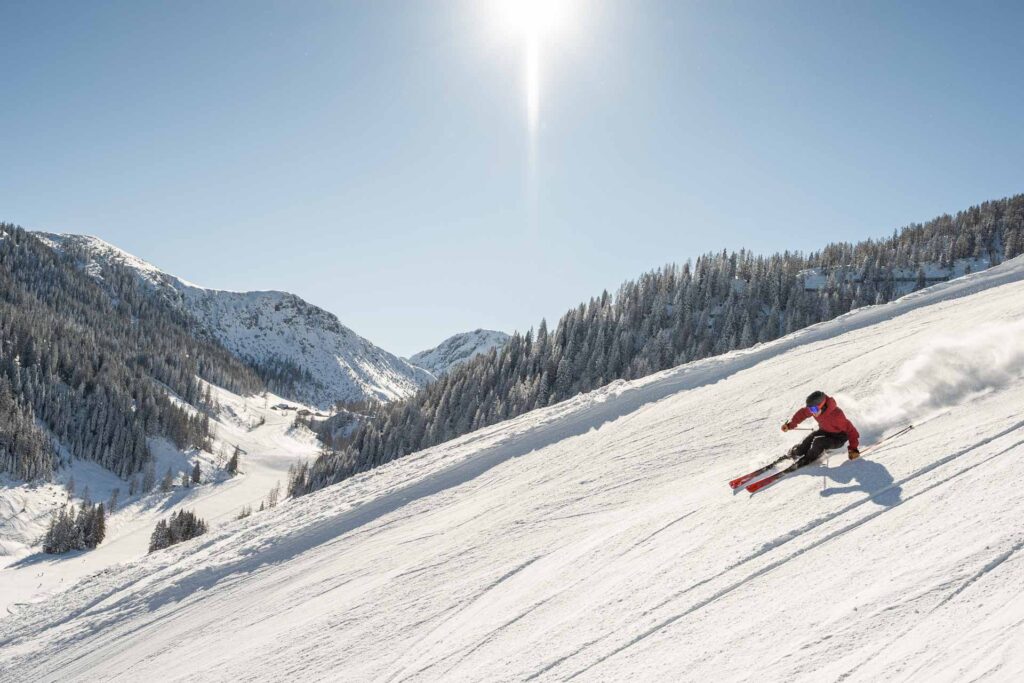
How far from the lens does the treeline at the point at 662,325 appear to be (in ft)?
310

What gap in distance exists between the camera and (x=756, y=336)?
11812 cm

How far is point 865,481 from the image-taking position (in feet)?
25.9

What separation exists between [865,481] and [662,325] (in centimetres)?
13058

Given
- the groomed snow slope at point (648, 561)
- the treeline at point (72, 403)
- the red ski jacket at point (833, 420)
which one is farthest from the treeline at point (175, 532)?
the red ski jacket at point (833, 420)

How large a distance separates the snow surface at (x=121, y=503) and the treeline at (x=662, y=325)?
25.8 metres

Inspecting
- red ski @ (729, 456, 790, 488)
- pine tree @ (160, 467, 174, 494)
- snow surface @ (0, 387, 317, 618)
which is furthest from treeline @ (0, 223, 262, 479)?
red ski @ (729, 456, 790, 488)

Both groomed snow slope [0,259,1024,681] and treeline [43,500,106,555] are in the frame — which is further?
treeline [43,500,106,555]

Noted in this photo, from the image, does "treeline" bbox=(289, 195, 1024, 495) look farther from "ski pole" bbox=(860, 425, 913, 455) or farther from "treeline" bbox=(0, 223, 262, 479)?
"ski pole" bbox=(860, 425, 913, 455)

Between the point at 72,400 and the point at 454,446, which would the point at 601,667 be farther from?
the point at 72,400

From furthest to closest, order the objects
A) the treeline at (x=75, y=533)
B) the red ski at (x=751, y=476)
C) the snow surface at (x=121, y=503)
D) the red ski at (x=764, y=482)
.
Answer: the treeline at (x=75, y=533) → the snow surface at (x=121, y=503) → the red ski at (x=751, y=476) → the red ski at (x=764, y=482)

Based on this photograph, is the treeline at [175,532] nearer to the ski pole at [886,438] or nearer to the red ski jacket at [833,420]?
the red ski jacket at [833,420]

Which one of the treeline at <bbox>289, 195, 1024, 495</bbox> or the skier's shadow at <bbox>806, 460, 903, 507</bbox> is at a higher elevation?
the treeline at <bbox>289, 195, 1024, 495</bbox>

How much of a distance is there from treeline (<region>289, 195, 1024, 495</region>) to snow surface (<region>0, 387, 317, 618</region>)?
25.8 m

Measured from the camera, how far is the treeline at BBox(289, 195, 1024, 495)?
94438mm
